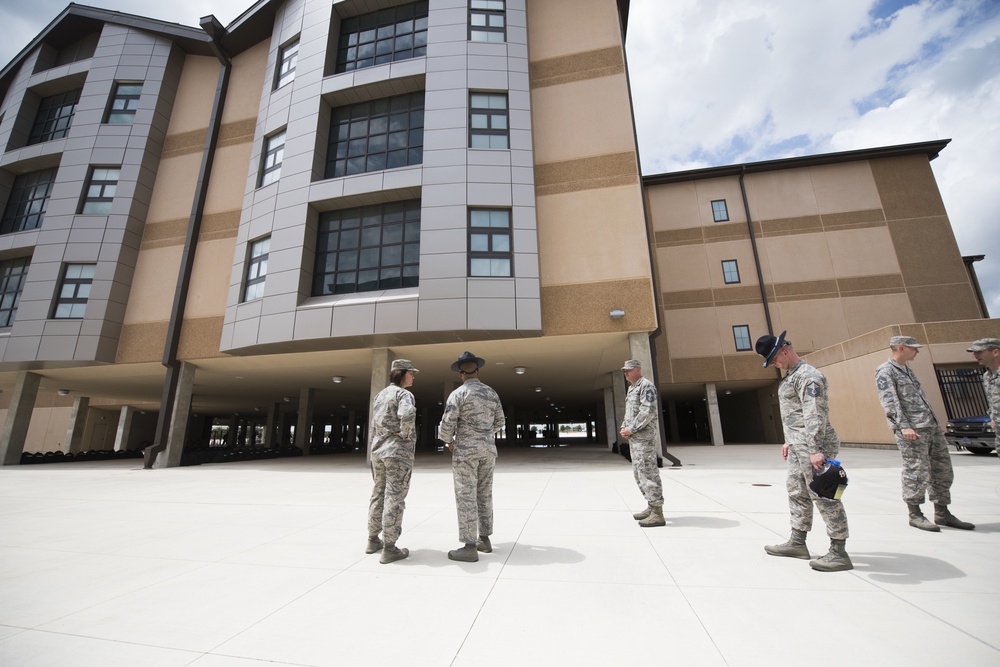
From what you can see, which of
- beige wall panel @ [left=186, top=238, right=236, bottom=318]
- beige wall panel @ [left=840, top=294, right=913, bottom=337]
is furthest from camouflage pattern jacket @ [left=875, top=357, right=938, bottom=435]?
beige wall panel @ [left=840, top=294, right=913, bottom=337]

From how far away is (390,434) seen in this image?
13.7 feet

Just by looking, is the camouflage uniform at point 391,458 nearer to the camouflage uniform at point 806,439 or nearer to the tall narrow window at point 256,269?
the camouflage uniform at point 806,439

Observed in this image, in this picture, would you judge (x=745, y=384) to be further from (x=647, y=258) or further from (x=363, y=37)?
(x=363, y=37)

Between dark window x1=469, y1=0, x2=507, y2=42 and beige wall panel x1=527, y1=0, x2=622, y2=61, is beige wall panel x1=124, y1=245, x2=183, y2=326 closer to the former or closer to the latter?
dark window x1=469, y1=0, x2=507, y2=42

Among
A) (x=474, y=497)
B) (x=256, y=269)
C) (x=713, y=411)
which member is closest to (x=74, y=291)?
(x=256, y=269)

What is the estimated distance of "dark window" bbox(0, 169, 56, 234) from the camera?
60.1 ft

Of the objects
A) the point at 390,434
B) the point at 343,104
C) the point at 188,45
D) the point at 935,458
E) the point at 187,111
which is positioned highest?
the point at 188,45

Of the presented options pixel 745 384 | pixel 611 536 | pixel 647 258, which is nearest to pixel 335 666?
pixel 611 536

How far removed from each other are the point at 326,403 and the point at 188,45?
21.4m

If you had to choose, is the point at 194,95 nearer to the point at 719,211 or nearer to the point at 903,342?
the point at 903,342

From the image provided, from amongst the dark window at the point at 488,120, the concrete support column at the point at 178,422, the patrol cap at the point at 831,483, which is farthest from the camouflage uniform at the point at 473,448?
the concrete support column at the point at 178,422

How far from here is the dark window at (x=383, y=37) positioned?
1544 cm

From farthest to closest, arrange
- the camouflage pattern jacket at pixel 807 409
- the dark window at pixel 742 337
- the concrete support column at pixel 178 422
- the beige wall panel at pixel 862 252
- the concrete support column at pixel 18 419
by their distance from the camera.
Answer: the dark window at pixel 742 337
the beige wall panel at pixel 862 252
the concrete support column at pixel 18 419
the concrete support column at pixel 178 422
the camouflage pattern jacket at pixel 807 409

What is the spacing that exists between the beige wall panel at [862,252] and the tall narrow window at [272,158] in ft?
88.6
